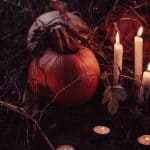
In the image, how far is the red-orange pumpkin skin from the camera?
5.33 ft

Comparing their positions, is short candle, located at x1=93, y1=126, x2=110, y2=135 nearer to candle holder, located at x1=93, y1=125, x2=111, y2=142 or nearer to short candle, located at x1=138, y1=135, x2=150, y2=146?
candle holder, located at x1=93, y1=125, x2=111, y2=142

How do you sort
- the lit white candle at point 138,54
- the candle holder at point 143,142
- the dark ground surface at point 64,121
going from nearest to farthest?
the candle holder at point 143,142 < the dark ground surface at point 64,121 < the lit white candle at point 138,54

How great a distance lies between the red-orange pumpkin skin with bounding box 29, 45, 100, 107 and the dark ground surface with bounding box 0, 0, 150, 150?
79 millimetres

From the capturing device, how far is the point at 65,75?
1.63 meters

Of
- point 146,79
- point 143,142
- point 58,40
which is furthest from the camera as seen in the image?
point 58,40

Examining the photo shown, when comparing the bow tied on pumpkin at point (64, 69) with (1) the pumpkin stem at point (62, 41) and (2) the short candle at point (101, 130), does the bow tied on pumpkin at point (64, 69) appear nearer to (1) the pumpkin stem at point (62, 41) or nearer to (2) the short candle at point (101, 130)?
(1) the pumpkin stem at point (62, 41)

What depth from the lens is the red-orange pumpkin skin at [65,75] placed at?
162cm

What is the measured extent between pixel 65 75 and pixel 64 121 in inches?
7.2

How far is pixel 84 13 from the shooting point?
6.30 feet

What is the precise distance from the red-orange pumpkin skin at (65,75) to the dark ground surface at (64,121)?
8 centimetres

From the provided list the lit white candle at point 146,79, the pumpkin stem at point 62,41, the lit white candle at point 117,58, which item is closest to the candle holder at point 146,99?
the lit white candle at point 146,79

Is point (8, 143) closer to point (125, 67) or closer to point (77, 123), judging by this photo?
point (77, 123)

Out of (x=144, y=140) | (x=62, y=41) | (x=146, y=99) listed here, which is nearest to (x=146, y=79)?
(x=146, y=99)

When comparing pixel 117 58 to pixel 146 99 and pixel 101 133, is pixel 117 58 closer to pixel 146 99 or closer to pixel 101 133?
pixel 146 99
